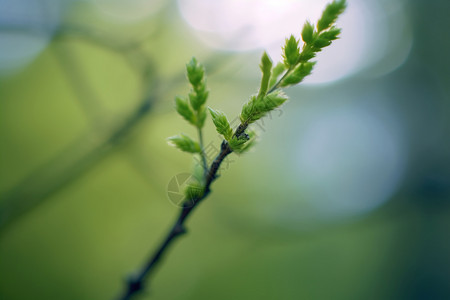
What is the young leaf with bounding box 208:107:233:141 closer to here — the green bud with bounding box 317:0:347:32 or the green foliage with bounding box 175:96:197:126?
the green foliage with bounding box 175:96:197:126

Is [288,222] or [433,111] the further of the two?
[433,111]

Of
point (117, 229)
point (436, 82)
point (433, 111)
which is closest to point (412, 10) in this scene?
point (436, 82)

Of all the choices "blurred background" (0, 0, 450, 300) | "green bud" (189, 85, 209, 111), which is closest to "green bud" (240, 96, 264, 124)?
"green bud" (189, 85, 209, 111)

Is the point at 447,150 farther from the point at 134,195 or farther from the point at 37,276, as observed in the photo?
the point at 37,276

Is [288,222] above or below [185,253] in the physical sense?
above

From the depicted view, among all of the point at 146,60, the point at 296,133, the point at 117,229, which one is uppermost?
the point at 146,60

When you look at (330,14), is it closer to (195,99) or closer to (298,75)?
(298,75)

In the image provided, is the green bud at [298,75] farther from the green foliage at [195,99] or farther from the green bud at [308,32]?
the green foliage at [195,99]
